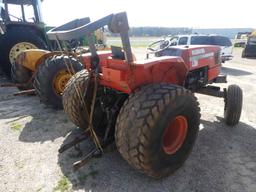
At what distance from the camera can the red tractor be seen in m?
2.38

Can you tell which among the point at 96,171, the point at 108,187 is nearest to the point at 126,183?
the point at 108,187

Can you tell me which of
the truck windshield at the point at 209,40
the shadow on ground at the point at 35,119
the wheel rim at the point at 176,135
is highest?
the truck windshield at the point at 209,40

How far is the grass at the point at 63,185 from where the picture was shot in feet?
8.50

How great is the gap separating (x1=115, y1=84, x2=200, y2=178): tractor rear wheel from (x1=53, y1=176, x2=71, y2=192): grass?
0.66m

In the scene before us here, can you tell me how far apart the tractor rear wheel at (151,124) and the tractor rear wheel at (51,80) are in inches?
97.4

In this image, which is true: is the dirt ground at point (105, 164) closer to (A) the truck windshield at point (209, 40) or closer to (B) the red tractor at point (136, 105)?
(B) the red tractor at point (136, 105)

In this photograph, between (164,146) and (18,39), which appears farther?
(18,39)

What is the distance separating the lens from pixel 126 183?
2688mm

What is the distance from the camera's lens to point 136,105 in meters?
2.41

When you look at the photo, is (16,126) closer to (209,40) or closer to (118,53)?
(118,53)

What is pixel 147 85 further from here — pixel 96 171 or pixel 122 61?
pixel 96 171

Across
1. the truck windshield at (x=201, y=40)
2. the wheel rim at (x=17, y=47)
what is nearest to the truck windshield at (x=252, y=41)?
the truck windshield at (x=201, y=40)

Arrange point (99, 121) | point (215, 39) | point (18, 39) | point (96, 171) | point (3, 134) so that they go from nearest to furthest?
point (96, 171) < point (99, 121) < point (3, 134) < point (18, 39) < point (215, 39)

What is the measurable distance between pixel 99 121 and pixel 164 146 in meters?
0.93
